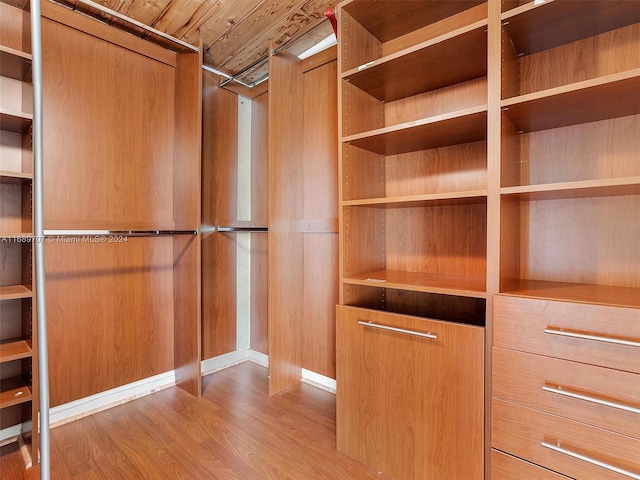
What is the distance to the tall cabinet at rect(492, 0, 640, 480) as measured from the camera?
3.22 feet

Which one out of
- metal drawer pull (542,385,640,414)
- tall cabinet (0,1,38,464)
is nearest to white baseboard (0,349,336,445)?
tall cabinet (0,1,38,464)

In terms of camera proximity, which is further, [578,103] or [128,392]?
[128,392]

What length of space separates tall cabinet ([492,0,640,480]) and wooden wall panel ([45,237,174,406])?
201cm

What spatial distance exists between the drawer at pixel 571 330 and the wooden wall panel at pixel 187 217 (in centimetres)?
168

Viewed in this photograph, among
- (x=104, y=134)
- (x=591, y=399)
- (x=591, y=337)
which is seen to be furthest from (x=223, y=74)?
(x=591, y=399)

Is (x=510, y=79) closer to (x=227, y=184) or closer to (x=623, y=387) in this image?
(x=623, y=387)

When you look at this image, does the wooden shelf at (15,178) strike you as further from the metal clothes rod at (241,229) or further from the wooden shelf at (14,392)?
the metal clothes rod at (241,229)

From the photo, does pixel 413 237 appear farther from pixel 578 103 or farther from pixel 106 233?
pixel 106 233

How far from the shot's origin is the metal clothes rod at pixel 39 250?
3.92 ft

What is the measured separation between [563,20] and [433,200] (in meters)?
0.76

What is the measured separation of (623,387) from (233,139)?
2592mm

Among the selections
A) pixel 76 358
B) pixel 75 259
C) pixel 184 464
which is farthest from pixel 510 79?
pixel 76 358

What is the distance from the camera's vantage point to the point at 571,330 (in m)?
1.03

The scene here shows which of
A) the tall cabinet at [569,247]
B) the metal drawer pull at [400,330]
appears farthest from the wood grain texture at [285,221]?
the tall cabinet at [569,247]
